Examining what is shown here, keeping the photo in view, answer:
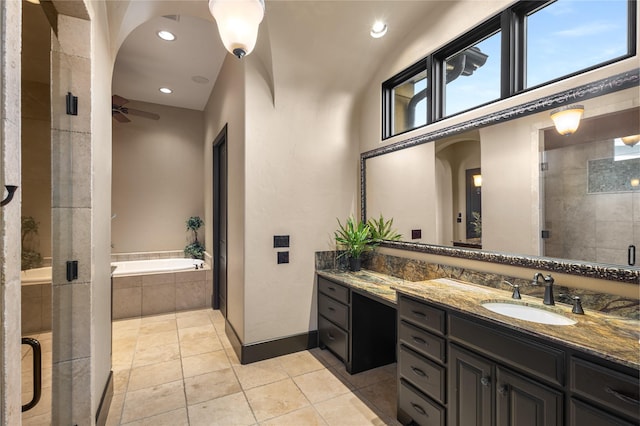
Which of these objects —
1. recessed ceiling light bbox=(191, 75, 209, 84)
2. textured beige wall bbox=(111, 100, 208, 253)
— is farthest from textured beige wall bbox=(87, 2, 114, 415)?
textured beige wall bbox=(111, 100, 208, 253)

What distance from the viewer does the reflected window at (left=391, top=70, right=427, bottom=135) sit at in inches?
110

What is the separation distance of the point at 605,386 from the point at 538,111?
59.6 inches

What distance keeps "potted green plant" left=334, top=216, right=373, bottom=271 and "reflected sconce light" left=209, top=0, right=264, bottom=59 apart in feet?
6.45

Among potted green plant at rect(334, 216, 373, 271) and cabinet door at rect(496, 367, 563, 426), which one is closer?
cabinet door at rect(496, 367, 563, 426)

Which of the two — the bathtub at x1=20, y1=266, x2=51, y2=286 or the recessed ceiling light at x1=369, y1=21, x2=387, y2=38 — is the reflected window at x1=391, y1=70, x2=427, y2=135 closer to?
the recessed ceiling light at x1=369, y1=21, x2=387, y2=38

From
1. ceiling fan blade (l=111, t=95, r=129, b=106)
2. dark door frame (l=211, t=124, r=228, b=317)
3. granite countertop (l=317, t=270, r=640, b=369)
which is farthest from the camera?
dark door frame (l=211, t=124, r=228, b=317)

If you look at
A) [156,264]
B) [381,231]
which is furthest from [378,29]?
[156,264]

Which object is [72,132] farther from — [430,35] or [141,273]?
[141,273]

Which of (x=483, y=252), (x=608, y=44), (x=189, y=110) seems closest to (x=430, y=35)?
(x=608, y=44)

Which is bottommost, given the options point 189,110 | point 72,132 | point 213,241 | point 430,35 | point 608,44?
point 213,241

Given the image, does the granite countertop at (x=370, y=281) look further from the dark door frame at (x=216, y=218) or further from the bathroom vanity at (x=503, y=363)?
the dark door frame at (x=216, y=218)

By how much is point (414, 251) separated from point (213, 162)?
320cm

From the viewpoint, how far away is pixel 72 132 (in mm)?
1581

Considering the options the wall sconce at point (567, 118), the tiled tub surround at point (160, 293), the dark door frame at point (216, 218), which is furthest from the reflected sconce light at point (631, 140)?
the tiled tub surround at point (160, 293)
